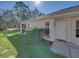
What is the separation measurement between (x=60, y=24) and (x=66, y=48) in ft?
1.63

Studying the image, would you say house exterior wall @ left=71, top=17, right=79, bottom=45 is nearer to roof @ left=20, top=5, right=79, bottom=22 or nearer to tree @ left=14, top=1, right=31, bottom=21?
roof @ left=20, top=5, right=79, bottom=22

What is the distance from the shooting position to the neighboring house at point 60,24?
3432 mm

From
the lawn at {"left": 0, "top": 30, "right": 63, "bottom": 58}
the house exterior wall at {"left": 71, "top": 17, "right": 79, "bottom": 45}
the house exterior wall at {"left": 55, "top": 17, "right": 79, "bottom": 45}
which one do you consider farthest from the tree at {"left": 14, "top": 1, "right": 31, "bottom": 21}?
the house exterior wall at {"left": 71, "top": 17, "right": 79, "bottom": 45}

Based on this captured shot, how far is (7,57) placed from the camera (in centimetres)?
357

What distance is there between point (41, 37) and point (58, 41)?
36 centimetres

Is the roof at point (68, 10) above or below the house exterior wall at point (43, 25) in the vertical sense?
above

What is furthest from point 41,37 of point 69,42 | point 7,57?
point 7,57

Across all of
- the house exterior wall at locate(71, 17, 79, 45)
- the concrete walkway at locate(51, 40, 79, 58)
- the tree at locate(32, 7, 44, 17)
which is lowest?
the concrete walkway at locate(51, 40, 79, 58)

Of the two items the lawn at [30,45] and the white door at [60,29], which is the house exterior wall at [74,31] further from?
the lawn at [30,45]

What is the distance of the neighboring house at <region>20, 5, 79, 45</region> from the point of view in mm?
3432

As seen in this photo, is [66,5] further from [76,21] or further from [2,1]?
[2,1]

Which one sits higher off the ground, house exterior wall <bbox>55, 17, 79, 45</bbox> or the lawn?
house exterior wall <bbox>55, 17, 79, 45</bbox>

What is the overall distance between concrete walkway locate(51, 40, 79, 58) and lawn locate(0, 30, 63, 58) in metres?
0.10

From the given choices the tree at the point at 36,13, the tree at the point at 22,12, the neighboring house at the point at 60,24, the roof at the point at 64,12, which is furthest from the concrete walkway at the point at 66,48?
the tree at the point at 22,12
